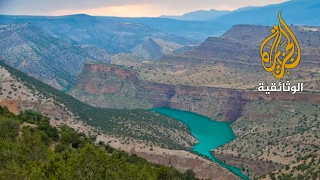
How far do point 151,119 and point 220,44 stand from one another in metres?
63.9

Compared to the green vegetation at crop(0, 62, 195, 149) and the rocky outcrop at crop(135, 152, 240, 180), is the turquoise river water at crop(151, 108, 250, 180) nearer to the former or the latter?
the green vegetation at crop(0, 62, 195, 149)

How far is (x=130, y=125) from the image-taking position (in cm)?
6731

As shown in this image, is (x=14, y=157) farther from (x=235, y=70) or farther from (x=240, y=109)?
(x=235, y=70)

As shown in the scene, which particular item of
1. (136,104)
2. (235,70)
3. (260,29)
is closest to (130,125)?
(136,104)

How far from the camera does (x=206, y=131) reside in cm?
8588

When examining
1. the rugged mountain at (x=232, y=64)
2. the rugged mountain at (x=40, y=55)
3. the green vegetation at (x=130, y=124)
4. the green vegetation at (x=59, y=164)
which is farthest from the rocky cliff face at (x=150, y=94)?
the green vegetation at (x=59, y=164)

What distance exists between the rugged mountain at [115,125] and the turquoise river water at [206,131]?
278cm

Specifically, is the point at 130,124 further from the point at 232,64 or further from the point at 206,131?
the point at 232,64

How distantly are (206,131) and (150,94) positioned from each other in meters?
30.9

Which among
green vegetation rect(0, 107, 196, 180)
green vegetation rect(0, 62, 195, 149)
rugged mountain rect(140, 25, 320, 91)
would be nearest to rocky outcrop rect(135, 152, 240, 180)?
green vegetation rect(0, 62, 195, 149)

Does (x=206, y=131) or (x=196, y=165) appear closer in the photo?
(x=196, y=165)

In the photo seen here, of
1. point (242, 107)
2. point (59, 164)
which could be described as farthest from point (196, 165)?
point (242, 107)

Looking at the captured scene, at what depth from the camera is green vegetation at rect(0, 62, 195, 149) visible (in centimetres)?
6225

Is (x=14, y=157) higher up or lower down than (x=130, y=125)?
higher up
